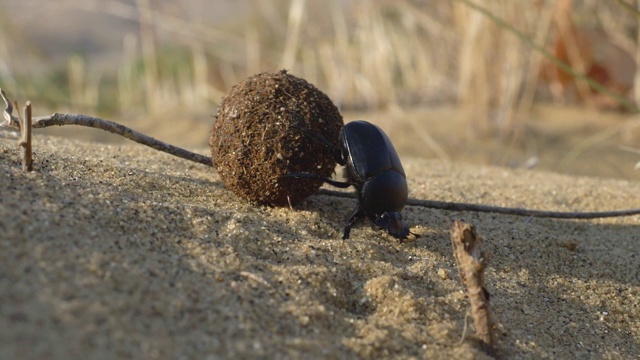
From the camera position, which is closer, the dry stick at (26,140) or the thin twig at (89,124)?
the dry stick at (26,140)

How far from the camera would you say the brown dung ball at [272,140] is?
223 cm

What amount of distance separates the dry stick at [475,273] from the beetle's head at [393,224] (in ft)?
1.59

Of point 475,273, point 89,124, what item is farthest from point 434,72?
point 475,273

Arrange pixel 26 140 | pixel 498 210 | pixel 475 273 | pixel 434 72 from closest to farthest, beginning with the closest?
1. pixel 475 273
2. pixel 26 140
3. pixel 498 210
4. pixel 434 72

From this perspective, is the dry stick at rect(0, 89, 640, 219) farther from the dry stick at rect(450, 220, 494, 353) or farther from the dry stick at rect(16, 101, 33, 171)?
the dry stick at rect(450, 220, 494, 353)

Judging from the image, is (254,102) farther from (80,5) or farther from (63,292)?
(80,5)

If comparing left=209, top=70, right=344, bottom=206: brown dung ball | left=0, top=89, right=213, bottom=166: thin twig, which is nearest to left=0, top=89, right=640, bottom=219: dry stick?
left=0, top=89, right=213, bottom=166: thin twig

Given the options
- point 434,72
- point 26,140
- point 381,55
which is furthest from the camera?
point 434,72

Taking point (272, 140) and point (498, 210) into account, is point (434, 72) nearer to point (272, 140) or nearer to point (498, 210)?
point (498, 210)

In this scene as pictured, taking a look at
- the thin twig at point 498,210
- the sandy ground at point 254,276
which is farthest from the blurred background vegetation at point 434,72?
the sandy ground at point 254,276

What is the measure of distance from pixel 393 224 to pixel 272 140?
51 cm

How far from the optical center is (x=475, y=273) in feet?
5.41

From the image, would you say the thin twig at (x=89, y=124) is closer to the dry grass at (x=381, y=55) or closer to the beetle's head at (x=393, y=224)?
the beetle's head at (x=393, y=224)

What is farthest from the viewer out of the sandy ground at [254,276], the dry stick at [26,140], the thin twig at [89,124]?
the thin twig at [89,124]
